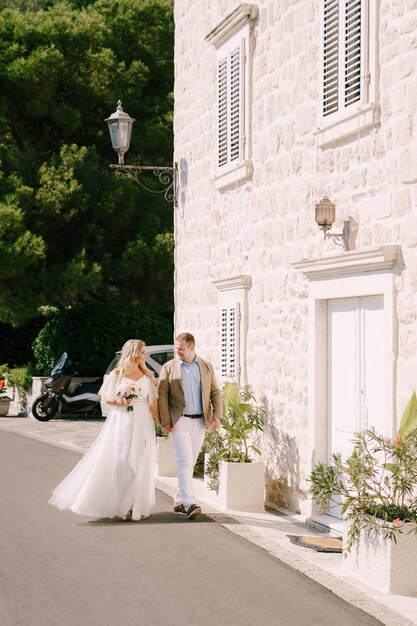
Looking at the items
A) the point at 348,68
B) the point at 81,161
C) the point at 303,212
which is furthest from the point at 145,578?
the point at 81,161

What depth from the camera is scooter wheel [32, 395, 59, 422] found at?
2536cm

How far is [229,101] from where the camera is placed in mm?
14383

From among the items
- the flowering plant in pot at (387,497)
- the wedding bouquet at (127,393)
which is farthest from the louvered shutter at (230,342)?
the flowering plant in pot at (387,497)

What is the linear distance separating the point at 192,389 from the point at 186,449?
647 mm

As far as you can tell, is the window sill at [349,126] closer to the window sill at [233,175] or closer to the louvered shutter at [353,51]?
the louvered shutter at [353,51]

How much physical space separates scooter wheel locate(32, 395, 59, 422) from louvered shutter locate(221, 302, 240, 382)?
11.4m

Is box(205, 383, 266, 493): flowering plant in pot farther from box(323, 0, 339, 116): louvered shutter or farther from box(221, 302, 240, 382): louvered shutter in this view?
box(323, 0, 339, 116): louvered shutter

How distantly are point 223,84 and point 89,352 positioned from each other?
13405mm

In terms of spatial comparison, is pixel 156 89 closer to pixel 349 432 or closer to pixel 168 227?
pixel 168 227

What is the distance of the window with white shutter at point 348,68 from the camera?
10.1 m

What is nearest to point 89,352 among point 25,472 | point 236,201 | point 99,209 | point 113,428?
point 99,209

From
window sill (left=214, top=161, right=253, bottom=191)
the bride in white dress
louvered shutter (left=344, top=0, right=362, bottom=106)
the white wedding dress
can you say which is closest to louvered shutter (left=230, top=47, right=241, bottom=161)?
window sill (left=214, top=161, right=253, bottom=191)

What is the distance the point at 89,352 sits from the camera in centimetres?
2717

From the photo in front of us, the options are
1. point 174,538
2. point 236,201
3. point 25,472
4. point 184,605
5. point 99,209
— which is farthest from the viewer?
point 99,209
